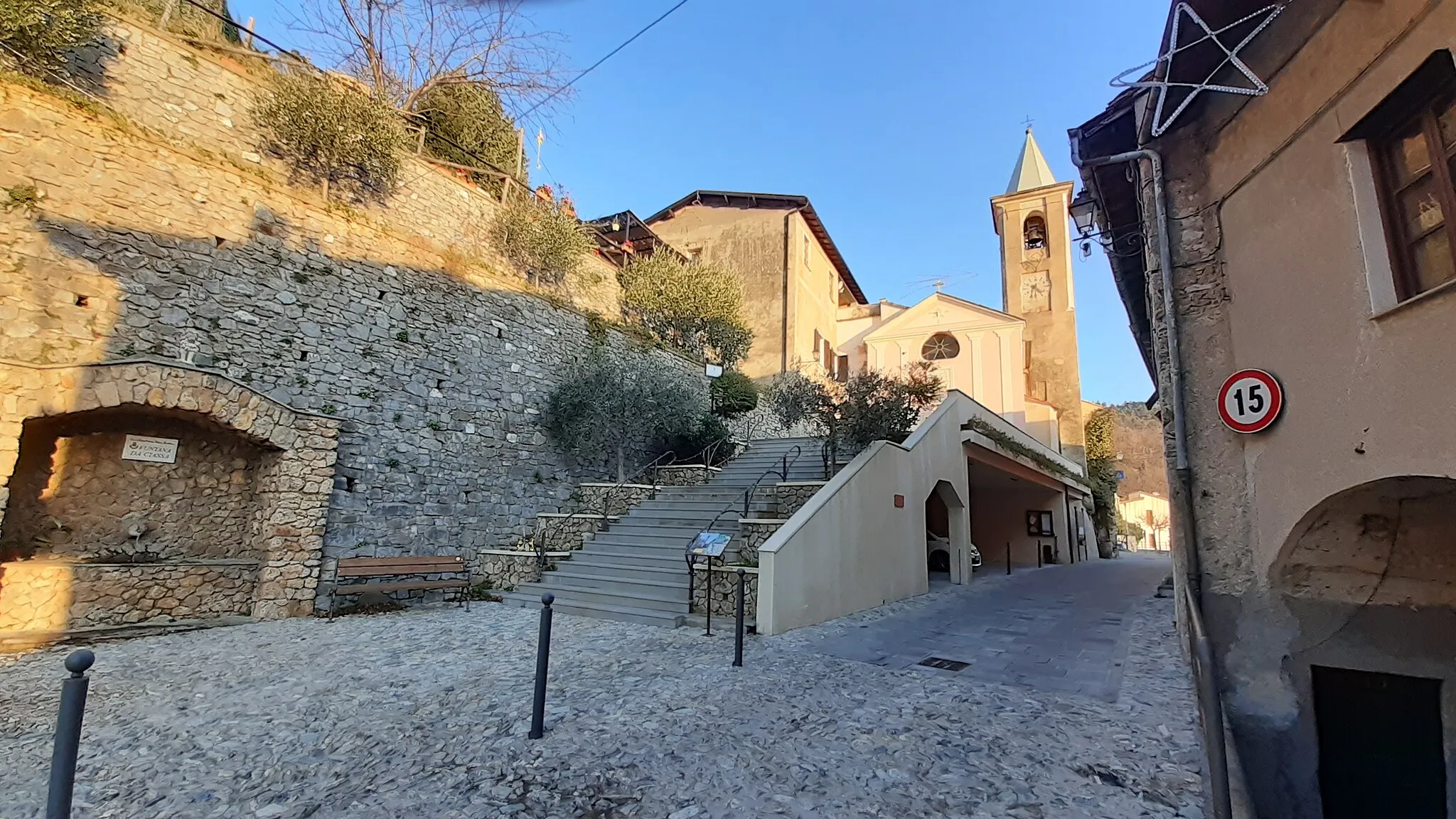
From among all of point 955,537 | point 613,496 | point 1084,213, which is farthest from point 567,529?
point 1084,213

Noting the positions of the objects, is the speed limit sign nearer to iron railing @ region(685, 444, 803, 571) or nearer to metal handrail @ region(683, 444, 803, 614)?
metal handrail @ region(683, 444, 803, 614)

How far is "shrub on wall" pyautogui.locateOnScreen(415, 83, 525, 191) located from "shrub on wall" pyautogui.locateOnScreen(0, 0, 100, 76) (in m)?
4.89

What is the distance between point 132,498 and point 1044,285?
90.2 ft

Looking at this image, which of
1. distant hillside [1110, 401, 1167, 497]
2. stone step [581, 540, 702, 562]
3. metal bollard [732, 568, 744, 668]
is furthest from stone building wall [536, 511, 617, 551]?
distant hillside [1110, 401, 1167, 497]

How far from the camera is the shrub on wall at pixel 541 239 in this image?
491 inches

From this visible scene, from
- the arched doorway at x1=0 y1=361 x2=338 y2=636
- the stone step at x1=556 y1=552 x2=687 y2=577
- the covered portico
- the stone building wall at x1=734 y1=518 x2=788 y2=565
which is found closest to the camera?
the arched doorway at x1=0 y1=361 x2=338 y2=636

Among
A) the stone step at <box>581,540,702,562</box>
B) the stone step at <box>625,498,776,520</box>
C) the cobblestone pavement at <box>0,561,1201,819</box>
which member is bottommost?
the cobblestone pavement at <box>0,561,1201,819</box>

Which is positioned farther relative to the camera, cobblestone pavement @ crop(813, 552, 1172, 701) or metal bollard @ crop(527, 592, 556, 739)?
cobblestone pavement @ crop(813, 552, 1172, 701)

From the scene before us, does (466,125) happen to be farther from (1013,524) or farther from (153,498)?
(1013,524)

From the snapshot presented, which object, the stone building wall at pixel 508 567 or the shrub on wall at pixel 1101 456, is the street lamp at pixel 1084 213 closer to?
the stone building wall at pixel 508 567

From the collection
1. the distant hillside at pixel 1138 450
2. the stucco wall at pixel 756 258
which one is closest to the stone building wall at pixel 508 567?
Answer: the stucco wall at pixel 756 258

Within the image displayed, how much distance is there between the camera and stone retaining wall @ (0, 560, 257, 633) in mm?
6188

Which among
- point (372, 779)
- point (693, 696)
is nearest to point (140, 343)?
point (372, 779)

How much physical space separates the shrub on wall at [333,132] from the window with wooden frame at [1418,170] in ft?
39.8
